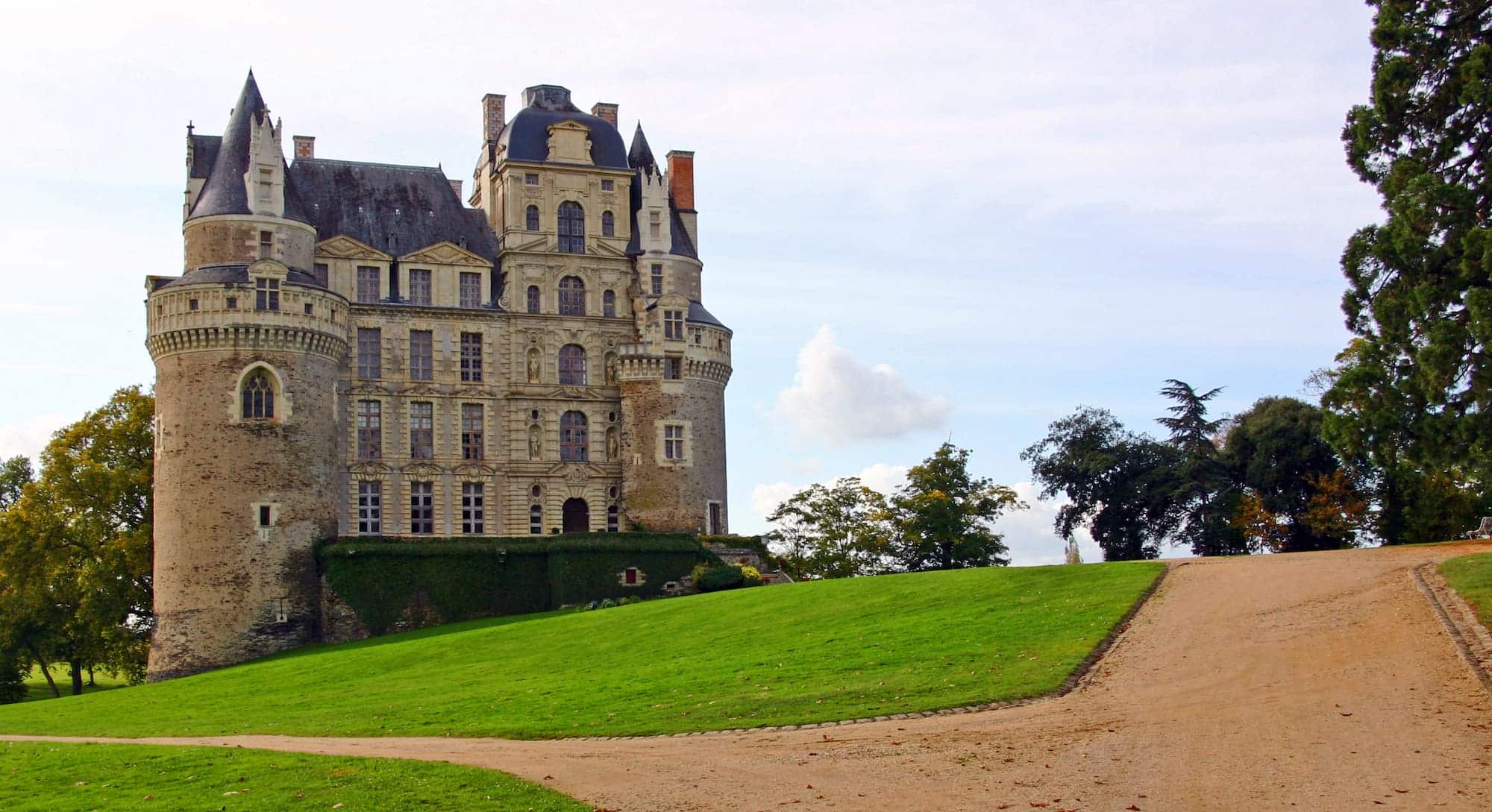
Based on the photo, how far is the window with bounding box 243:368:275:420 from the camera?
61.0 m

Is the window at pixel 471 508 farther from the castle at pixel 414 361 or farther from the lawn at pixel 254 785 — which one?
the lawn at pixel 254 785

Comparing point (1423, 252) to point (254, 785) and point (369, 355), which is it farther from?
point (369, 355)

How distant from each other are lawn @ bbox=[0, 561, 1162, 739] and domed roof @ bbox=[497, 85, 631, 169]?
917 inches

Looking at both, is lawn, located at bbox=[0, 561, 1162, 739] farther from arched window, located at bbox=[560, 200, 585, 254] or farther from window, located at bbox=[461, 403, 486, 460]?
arched window, located at bbox=[560, 200, 585, 254]

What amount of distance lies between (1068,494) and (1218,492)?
711cm

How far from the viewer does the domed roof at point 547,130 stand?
69875 mm

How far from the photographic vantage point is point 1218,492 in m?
68.1

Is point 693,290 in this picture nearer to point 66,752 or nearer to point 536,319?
point 536,319

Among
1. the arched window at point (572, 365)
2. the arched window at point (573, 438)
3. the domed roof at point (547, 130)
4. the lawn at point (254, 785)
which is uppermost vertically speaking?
the domed roof at point (547, 130)

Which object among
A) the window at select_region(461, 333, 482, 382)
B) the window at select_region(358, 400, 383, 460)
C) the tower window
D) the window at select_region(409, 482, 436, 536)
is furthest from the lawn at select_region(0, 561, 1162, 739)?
the tower window

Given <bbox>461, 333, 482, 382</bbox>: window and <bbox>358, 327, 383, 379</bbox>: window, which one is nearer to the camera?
<bbox>358, 327, 383, 379</bbox>: window

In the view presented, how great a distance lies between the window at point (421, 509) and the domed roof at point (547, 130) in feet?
46.7

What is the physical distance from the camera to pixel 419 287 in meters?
67.9

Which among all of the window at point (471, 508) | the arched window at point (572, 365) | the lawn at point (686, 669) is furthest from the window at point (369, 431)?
the lawn at point (686, 669)
